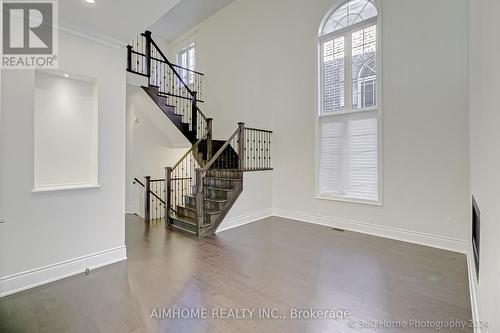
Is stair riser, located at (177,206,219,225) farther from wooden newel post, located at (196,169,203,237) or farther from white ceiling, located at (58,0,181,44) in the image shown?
white ceiling, located at (58,0,181,44)

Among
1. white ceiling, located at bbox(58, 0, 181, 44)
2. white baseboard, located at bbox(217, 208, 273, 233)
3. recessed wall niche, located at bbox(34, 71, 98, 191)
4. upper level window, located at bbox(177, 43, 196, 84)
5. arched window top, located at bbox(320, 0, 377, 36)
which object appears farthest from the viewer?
upper level window, located at bbox(177, 43, 196, 84)

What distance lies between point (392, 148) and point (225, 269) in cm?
328

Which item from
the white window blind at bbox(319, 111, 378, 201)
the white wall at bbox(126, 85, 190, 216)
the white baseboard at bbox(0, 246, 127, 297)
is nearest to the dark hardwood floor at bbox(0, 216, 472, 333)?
the white baseboard at bbox(0, 246, 127, 297)

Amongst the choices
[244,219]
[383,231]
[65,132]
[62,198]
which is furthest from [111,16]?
[383,231]

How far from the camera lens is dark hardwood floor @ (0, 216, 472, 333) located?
82.2 inches

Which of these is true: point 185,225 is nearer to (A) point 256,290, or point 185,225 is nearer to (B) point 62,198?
(B) point 62,198

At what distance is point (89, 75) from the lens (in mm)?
3035

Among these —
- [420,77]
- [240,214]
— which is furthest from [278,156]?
[420,77]

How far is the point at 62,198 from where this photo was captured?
288 cm

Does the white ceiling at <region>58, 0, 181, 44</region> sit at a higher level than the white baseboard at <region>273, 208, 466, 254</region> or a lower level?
higher

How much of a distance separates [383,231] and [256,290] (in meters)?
2.81

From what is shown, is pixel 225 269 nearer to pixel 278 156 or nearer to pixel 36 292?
pixel 36 292

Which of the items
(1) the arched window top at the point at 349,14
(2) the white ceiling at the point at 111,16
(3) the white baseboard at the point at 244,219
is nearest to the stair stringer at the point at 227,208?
(3) the white baseboard at the point at 244,219

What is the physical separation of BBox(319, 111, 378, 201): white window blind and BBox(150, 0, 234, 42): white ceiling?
15.1 ft
